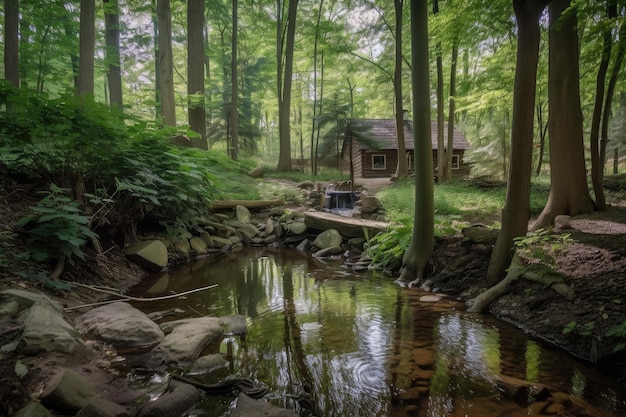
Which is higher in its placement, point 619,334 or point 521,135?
point 521,135

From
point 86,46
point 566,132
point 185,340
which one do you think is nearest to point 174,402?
point 185,340

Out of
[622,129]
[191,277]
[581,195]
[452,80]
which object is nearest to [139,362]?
[191,277]

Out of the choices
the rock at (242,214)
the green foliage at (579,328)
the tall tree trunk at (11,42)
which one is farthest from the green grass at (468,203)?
the tall tree trunk at (11,42)

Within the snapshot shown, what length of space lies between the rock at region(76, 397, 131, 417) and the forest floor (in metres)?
0.42

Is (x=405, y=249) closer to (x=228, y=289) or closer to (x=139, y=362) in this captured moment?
(x=228, y=289)

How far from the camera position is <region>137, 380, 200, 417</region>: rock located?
230 centimetres

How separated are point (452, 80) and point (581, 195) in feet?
32.3

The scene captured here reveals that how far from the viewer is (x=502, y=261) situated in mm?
4965

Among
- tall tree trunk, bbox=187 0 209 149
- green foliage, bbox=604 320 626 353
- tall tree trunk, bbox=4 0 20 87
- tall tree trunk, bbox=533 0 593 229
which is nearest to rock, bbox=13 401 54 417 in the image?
green foliage, bbox=604 320 626 353

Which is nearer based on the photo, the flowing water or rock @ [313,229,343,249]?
the flowing water

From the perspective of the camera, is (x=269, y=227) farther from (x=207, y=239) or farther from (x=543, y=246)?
(x=543, y=246)

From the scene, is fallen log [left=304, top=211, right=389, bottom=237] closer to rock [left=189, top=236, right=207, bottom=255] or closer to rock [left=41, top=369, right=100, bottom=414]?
rock [left=189, top=236, right=207, bottom=255]

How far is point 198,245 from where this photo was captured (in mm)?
8773

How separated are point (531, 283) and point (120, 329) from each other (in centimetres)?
505
